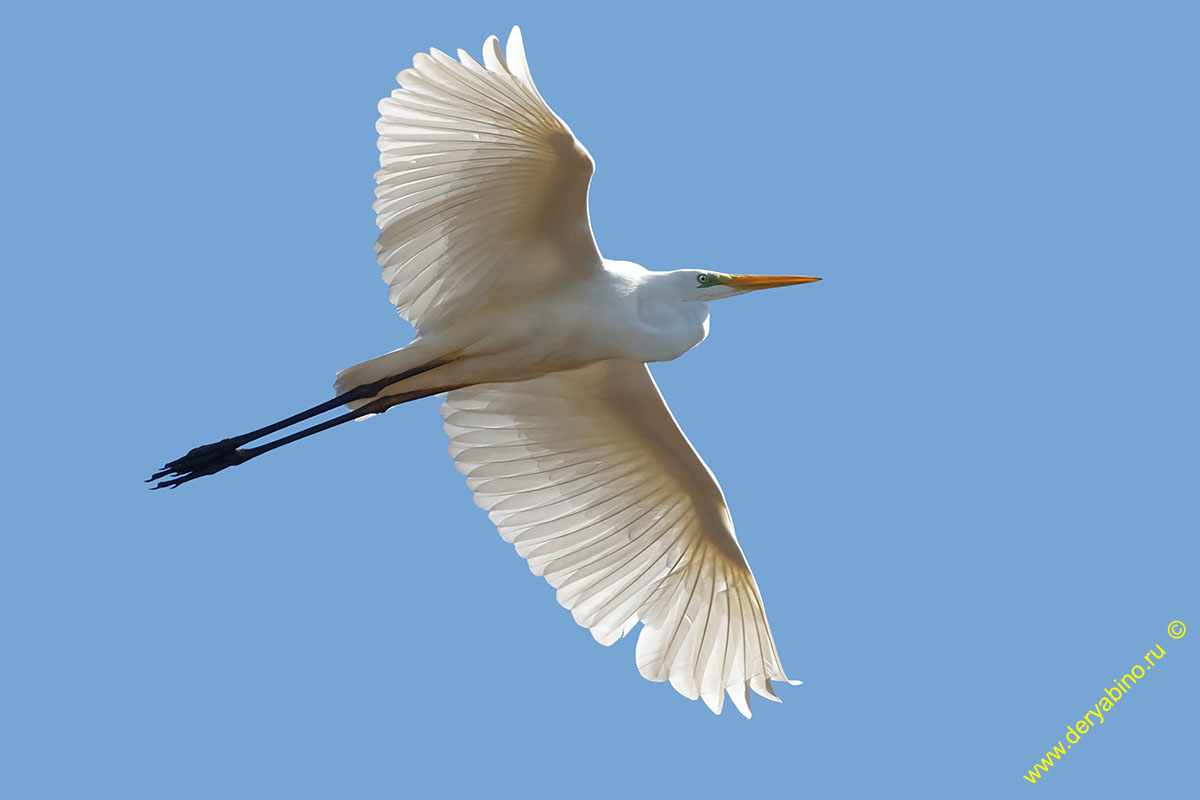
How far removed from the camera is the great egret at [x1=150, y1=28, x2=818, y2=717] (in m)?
8.35

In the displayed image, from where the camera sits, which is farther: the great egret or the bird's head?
the bird's head

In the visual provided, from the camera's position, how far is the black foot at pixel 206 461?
9.23m

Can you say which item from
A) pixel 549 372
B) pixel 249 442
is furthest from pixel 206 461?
pixel 549 372

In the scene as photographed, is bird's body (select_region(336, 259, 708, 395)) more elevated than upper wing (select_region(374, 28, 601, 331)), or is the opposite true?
upper wing (select_region(374, 28, 601, 331))

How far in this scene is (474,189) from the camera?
8.52 m

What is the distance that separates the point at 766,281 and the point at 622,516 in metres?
1.68

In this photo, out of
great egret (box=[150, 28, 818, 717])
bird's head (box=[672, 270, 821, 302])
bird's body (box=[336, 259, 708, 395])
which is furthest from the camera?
bird's head (box=[672, 270, 821, 302])

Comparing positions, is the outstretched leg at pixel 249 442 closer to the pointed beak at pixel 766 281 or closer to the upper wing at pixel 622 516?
the upper wing at pixel 622 516

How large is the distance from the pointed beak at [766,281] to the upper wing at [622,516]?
0.79m

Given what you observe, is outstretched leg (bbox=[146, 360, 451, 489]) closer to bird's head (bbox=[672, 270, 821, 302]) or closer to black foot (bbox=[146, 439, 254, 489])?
black foot (bbox=[146, 439, 254, 489])

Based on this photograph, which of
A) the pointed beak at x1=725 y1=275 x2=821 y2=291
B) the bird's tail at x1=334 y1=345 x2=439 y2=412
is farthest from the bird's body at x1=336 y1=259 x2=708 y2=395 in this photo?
the pointed beak at x1=725 y1=275 x2=821 y2=291

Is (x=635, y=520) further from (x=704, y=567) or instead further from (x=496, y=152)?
(x=496, y=152)

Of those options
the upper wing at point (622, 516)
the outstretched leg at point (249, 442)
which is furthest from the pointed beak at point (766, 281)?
the outstretched leg at point (249, 442)

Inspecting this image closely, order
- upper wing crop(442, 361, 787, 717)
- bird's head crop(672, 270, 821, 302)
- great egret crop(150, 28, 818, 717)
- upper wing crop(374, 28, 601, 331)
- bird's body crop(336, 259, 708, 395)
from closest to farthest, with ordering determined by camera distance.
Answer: upper wing crop(374, 28, 601, 331), great egret crop(150, 28, 818, 717), bird's body crop(336, 259, 708, 395), bird's head crop(672, 270, 821, 302), upper wing crop(442, 361, 787, 717)
